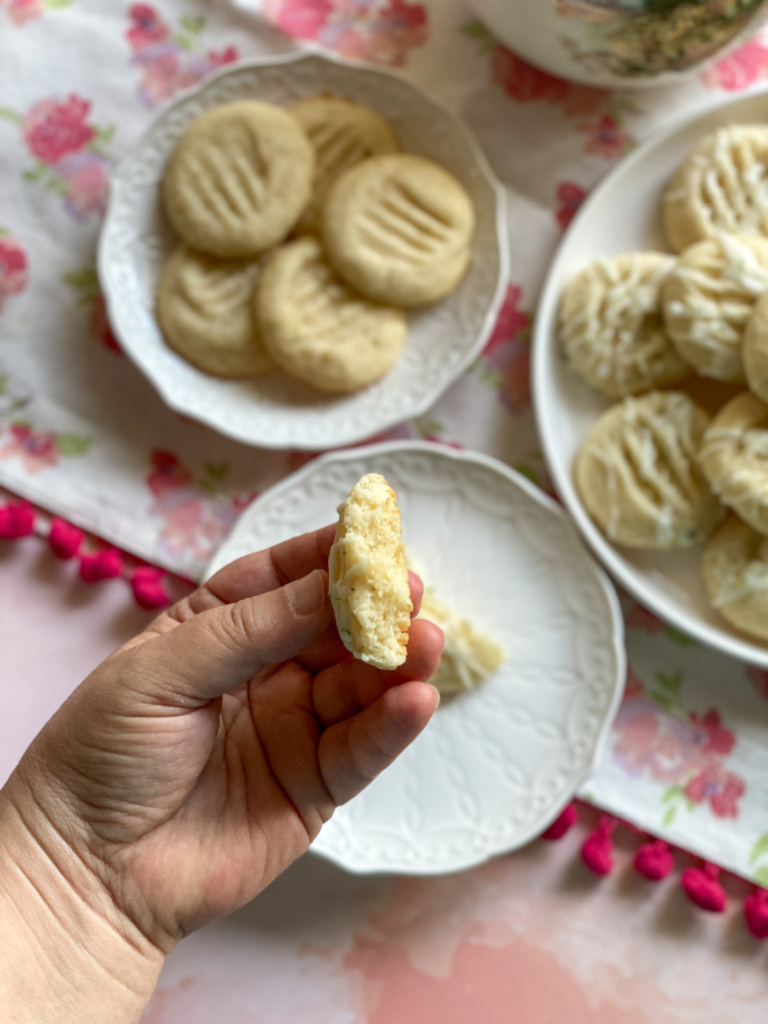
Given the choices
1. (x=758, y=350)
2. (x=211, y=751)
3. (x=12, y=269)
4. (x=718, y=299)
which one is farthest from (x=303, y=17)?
(x=211, y=751)

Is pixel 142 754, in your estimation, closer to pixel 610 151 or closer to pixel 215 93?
pixel 215 93

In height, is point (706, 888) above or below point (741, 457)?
below

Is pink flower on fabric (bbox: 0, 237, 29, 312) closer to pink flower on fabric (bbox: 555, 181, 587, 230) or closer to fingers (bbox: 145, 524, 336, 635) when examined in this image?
fingers (bbox: 145, 524, 336, 635)

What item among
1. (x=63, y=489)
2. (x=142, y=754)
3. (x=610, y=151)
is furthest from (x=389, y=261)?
(x=142, y=754)

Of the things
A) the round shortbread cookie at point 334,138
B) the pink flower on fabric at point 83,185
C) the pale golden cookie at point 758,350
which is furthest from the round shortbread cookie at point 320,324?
the pale golden cookie at point 758,350

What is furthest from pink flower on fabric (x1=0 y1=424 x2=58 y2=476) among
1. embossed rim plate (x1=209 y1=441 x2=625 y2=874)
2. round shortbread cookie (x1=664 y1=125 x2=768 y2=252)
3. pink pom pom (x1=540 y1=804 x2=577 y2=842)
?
round shortbread cookie (x1=664 y1=125 x2=768 y2=252)

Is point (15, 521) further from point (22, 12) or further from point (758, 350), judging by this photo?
point (758, 350)
